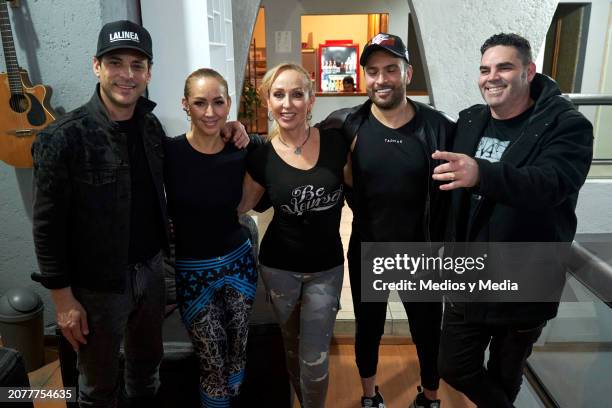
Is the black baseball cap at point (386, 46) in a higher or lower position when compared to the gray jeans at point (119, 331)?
higher

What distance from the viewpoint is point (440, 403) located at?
2.33 m

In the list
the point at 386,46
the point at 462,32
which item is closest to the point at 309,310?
the point at 386,46

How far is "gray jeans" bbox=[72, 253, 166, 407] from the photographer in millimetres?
1665

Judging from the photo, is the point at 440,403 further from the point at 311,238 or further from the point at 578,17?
the point at 578,17

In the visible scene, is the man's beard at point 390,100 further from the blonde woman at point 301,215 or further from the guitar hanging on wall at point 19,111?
the guitar hanging on wall at point 19,111

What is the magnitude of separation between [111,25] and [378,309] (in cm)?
146

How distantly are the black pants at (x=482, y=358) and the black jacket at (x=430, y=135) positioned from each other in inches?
13.3

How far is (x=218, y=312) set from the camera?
179 cm

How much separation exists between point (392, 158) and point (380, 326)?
2.42 feet

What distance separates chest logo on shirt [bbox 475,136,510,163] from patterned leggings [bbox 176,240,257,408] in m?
0.92

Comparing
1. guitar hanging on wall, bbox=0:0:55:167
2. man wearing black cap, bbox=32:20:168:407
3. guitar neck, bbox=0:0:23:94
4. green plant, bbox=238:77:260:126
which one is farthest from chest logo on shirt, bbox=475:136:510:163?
green plant, bbox=238:77:260:126

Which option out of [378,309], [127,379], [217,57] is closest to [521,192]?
[378,309]

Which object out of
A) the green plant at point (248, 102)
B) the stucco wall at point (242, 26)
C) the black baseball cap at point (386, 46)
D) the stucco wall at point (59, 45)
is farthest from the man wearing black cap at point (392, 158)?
the green plant at point (248, 102)

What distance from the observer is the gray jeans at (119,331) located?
65.6 inches
